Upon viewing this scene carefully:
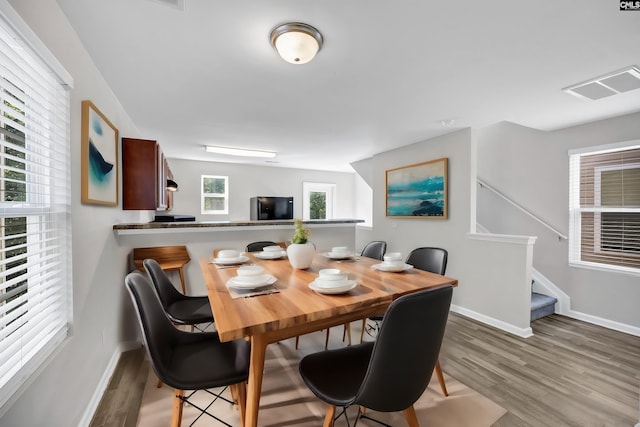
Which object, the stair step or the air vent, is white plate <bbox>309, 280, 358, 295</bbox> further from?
the stair step

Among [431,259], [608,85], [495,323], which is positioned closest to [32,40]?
→ [431,259]

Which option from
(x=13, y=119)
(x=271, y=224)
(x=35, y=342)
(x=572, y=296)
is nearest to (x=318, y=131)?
(x=271, y=224)

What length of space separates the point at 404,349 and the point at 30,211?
63.8 inches

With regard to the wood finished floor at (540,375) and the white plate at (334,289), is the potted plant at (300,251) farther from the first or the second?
the wood finished floor at (540,375)

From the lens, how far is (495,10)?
4.70 feet

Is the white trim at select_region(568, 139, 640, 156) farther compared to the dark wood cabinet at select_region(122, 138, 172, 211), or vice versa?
the white trim at select_region(568, 139, 640, 156)

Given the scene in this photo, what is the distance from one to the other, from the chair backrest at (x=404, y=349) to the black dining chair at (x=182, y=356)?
0.62m

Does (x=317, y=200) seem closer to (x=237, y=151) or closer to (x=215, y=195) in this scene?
(x=215, y=195)

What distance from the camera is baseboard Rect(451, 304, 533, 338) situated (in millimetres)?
2969

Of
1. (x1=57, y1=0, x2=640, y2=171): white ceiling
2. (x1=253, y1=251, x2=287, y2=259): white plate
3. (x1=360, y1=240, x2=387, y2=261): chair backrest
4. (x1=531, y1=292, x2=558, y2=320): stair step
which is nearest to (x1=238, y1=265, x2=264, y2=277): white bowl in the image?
(x1=253, y1=251, x2=287, y2=259): white plate

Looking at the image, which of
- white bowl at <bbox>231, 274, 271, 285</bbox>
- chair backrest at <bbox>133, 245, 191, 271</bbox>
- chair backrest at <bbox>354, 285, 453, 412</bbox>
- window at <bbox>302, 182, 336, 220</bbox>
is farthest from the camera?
window at <bbox>302, 182, 336, 220</bbox>

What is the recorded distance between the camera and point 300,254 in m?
1.92

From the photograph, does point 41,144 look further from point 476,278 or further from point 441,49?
point 476,278

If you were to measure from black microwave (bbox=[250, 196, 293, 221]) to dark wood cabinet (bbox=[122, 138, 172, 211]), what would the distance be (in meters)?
3.11
